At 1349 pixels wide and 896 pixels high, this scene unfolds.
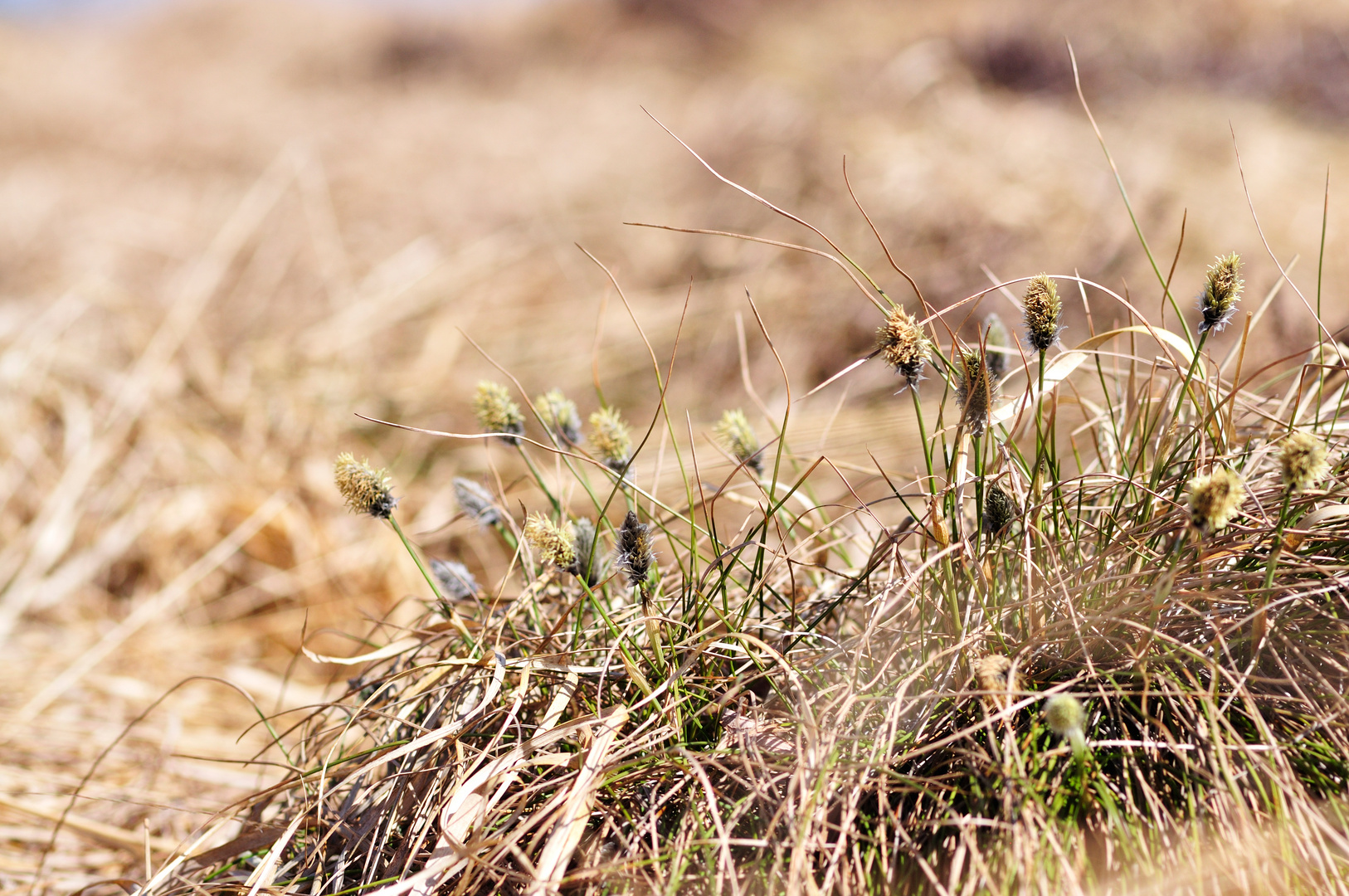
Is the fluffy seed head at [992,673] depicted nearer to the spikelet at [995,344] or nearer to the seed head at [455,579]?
the spikelet at [995,344]

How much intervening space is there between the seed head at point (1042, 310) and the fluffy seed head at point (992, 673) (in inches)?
11.8

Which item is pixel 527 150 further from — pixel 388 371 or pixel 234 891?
pixel 234 891

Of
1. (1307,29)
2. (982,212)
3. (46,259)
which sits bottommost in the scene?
(982,212)

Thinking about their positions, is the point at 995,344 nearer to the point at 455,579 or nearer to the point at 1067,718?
the point at 1067,718

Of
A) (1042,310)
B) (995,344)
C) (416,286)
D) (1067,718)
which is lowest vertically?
(1067,718)

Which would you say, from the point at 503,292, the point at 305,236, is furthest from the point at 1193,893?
the point at 305,236

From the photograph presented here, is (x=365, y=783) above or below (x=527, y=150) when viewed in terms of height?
below

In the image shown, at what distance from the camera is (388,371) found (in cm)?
318

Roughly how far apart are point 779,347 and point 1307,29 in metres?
3.52

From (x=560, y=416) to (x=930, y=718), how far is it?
21.8 inches

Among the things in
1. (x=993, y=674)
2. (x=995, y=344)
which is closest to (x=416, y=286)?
(x=995, y=344)

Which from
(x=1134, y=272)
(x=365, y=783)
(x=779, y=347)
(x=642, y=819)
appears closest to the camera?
(x=642, y=819)

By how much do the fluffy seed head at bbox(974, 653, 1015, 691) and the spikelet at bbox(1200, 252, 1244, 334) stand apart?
38 cm

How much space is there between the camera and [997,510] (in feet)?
2.90
